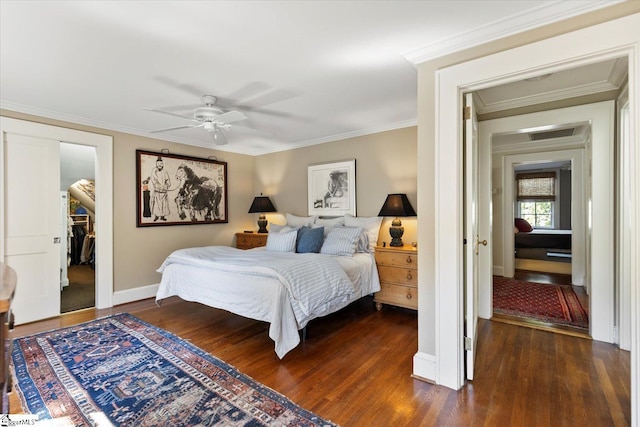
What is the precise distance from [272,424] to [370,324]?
180 centimetres

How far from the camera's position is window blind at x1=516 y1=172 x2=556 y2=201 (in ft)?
30.8

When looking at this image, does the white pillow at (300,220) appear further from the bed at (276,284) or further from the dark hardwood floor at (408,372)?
the dark hardwood floor at (408,372)

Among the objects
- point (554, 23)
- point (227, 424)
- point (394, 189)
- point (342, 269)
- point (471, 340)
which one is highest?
point (554, 23)

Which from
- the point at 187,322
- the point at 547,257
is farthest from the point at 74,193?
the point at 547,257

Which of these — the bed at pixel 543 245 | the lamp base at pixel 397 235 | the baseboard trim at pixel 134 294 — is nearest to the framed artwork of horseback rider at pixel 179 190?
the baseboard trim at pixel 134 294

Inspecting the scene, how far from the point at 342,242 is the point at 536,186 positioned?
28.4 feet

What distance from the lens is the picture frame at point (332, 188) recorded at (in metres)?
4.73

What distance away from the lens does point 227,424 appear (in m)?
1.83

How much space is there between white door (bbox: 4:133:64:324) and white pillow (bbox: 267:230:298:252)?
255cm

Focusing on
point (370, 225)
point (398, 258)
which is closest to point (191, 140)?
point (370, 225)

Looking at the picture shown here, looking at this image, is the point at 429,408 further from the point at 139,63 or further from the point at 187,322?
the point at 139,63

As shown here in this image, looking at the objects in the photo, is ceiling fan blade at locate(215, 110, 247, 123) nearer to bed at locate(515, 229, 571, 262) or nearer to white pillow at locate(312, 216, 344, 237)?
white pillow at locate(312, 216, 344, 237)

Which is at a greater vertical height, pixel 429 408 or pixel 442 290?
pixel 442 290

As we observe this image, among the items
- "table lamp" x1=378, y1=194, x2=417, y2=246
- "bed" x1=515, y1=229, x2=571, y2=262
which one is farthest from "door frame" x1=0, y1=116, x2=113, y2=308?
"bed" x1=515, y1=229, x2=571, y2=262
